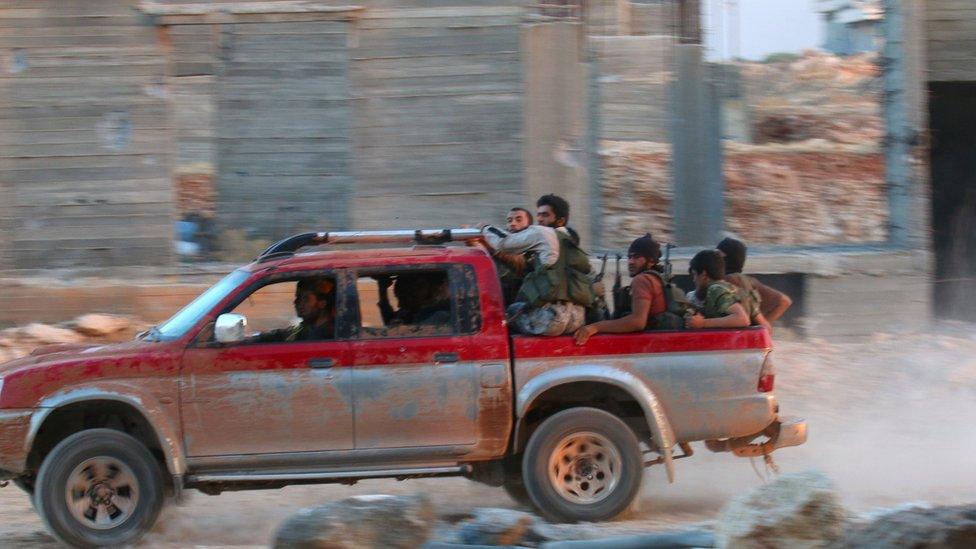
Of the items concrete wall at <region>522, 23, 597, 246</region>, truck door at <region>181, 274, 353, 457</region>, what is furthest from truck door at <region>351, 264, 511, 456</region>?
concrete wall at <region>522, 23, 597, 246</region>

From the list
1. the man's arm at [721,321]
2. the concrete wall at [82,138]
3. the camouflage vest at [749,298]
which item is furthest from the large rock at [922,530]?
the concrete wall at [82,138]

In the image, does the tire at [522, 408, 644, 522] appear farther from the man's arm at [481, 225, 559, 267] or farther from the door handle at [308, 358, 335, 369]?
the door handle at [308, 358, 335, 369]

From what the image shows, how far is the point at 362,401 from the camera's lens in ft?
20.7

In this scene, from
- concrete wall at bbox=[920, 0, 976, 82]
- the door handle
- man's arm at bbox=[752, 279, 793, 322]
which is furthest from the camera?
concrete wall at bbox=[920, 0, 976, 82]

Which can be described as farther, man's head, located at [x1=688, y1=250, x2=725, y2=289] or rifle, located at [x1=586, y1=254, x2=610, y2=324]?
man's head, located at [x1=688, y1=250, x2=725, y2=289]

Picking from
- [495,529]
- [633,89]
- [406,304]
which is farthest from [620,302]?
[633,89]

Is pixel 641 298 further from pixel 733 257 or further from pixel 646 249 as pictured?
pixel 733 257

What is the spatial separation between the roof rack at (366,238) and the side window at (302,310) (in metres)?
0.24

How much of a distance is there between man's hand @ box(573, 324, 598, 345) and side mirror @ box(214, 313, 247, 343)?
1.92m

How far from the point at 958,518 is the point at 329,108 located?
28.5 ft

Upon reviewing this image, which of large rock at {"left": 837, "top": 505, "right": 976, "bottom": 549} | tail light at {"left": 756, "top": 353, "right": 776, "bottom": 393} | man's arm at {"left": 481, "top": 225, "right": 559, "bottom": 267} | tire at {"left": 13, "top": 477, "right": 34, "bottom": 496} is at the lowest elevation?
tire at {"left": 13, "top": 477, "right": 34, "bottom": 496}

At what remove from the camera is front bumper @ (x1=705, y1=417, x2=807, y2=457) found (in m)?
6.77

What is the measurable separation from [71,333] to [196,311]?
5099 mm

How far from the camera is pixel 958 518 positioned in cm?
474
